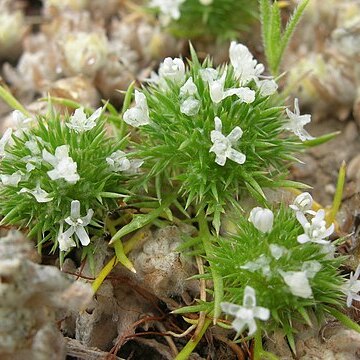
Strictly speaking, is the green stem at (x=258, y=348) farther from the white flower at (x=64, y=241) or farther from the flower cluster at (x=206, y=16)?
the flower cluster at (x=206, y=16)

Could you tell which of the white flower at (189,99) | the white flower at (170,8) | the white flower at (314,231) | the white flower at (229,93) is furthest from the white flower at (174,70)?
the white flower at (170,8)

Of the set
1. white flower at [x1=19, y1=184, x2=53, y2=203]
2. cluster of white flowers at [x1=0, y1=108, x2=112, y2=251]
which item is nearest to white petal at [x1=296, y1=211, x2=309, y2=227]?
cluster of white flowers at [x1=0, y1=108, x2=112, y2=251]

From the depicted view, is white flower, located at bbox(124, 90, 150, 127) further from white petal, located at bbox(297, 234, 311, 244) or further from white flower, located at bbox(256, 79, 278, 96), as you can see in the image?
white petal, located at bbox(297, 234, 311, 244)

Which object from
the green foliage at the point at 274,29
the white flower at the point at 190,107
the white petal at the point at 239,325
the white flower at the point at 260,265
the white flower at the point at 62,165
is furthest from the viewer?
the green foliage at the point at 274,29

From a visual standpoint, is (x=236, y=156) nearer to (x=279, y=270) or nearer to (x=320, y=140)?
(x=279, y=270)

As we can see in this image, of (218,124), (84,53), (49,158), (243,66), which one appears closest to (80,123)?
(49,158)

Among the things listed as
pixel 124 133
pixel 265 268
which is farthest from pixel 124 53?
pixel 265 268
